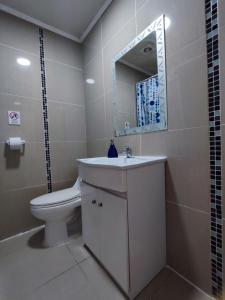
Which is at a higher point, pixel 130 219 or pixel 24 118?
pixel 24 118

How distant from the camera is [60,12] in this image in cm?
163

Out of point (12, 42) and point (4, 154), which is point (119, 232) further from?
point (12, 42)

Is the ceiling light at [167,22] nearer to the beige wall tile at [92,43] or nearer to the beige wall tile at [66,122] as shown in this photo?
the beige wall tile at [92,43]

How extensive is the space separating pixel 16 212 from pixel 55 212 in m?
0.59

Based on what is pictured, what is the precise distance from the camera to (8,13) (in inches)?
62.4

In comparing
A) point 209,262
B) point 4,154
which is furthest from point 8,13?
point 209,262

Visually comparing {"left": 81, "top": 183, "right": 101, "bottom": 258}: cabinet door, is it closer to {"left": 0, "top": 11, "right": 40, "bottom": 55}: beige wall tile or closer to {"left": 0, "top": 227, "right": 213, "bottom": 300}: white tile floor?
{"left": 0, "top": 227, "right": 213, "bottom": 300}: white tile floor

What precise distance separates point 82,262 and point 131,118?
4.14ft

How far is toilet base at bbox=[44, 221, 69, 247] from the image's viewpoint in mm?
1426

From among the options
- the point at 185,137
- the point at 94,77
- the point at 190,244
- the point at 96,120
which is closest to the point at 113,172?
the point at 185,137

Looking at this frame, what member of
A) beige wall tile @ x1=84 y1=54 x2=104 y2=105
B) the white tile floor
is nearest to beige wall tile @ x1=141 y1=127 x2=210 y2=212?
the white tile floor

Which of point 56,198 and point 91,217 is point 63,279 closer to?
point 91,217

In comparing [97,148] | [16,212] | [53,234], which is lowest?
[53,234]

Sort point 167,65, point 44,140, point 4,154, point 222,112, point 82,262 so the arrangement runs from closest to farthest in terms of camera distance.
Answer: point 222,112
point 167,65
point 82,262
point 4,154
point 44,140
